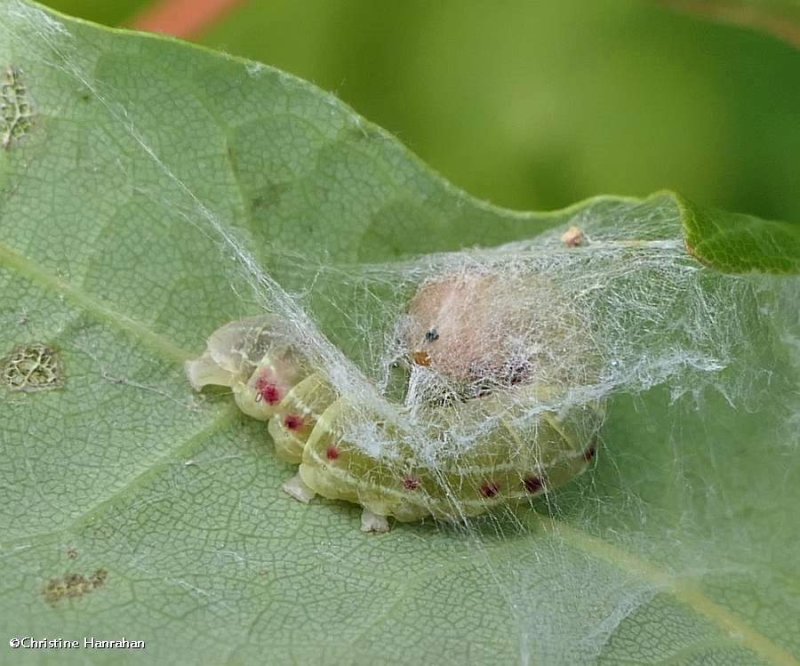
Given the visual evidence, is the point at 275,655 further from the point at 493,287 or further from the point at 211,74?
the point at 211,74

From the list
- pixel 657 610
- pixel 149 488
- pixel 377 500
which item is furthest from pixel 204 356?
pixel 657 610

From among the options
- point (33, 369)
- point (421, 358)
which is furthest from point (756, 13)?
point (33, 369)

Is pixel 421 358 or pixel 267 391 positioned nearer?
pixel 267 391

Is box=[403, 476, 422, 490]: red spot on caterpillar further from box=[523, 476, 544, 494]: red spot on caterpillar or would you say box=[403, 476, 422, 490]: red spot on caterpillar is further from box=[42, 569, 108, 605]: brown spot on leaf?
box=[42, 569, 108, 605]: brown spot on leaf

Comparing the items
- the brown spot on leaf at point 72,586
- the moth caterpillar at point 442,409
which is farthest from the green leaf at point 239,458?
the moth caterpillar at point 442,409

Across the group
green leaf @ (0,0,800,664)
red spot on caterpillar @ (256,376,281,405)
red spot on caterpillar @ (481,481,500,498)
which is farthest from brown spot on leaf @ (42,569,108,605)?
red spot on caterpillar @ (481,481,500,498)

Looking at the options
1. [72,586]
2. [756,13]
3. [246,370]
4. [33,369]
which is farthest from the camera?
[756,13]

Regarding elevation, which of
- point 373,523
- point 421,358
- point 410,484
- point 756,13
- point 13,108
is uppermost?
point 756,13

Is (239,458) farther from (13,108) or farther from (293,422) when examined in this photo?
(13,108)
